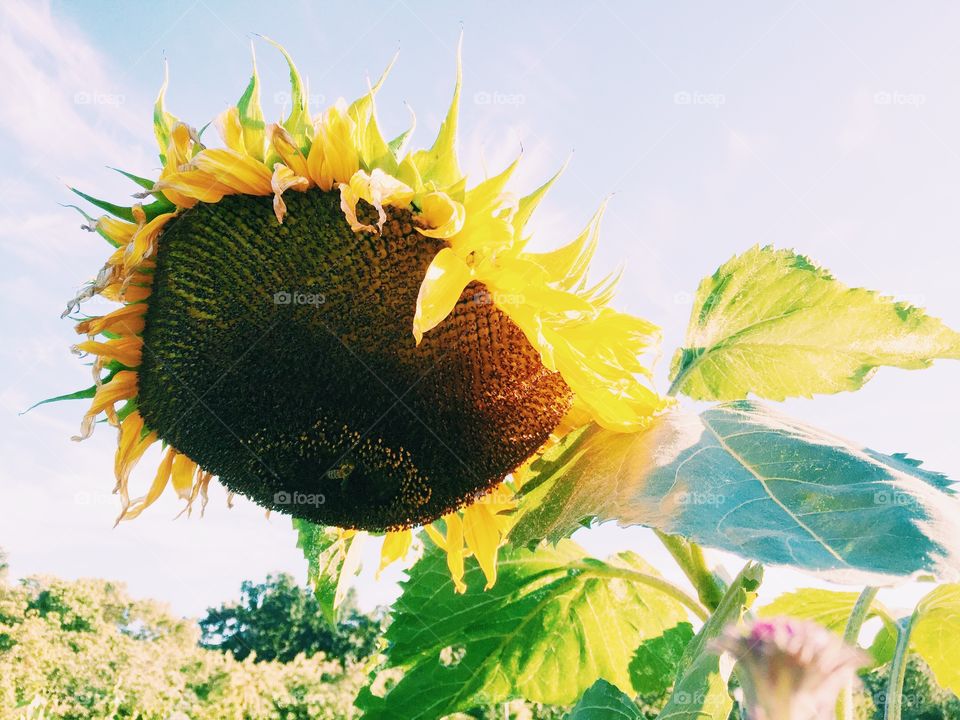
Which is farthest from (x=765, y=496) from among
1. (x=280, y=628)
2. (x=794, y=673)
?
(x=280, y=628)

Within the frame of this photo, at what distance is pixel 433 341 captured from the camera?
1517mm

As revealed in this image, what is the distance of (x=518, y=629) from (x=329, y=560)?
21.5 inches

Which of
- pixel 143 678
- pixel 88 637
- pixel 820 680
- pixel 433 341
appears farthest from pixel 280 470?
pixel 88 637

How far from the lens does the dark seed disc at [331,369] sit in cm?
150

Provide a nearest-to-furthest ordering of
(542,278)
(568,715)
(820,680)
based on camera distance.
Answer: (820,680) → (542,278) → (568,715)

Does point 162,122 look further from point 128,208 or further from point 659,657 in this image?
point 659,657

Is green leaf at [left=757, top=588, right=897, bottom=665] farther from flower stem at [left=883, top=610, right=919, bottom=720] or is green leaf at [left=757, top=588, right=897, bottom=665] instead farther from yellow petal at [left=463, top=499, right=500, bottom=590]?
yellow petal at [left=463, top=499, right=500, bottom=590]

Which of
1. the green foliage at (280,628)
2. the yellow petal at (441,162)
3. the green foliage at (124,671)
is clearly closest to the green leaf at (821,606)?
the yellow petal at (441,162)

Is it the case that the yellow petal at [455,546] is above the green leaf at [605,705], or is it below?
above

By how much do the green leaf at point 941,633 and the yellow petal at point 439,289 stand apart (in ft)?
4.23

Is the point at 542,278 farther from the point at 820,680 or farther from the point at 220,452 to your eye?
the point at 820,680

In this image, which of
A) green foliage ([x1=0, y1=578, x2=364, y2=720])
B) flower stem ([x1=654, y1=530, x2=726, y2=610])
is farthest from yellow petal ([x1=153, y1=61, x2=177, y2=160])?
green foliage ([x1=0, y1=578, x2=364, y2=720])

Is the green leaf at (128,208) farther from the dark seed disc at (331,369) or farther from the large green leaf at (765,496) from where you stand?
the large green leaf at (765,496)

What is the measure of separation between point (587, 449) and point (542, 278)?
36 centimetres
